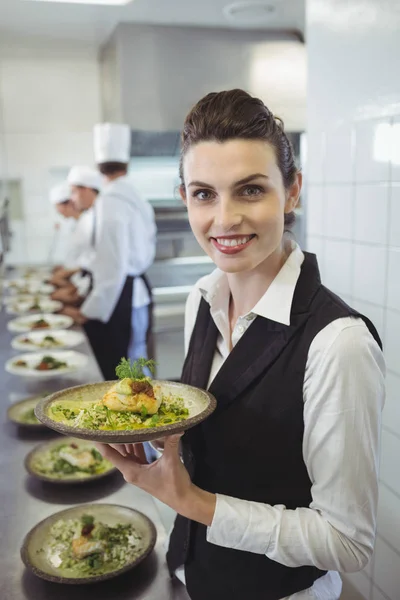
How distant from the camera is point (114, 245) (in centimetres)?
399

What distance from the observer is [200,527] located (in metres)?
1.24

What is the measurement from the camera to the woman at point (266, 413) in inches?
38.9

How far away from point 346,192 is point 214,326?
1.12m

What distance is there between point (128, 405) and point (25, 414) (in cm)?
99

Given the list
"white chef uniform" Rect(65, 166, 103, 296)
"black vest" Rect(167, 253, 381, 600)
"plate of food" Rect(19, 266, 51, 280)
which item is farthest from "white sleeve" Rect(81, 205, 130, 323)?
"black vest" Rect(167, 253, 381, 600)

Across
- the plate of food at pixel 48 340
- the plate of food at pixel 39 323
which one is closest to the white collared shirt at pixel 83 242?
the plate of food at pixel 39 323

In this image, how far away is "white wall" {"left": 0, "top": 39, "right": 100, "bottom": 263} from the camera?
5219 millimetres

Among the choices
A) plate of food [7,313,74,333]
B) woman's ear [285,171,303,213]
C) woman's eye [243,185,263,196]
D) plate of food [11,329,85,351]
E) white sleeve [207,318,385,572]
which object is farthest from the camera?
plate of food [7,313,74,333]

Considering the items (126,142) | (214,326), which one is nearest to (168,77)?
(126,142)

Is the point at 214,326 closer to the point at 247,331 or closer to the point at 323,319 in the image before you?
the point at 247,331

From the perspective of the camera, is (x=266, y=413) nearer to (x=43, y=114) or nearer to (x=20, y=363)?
(x=20, y=363)

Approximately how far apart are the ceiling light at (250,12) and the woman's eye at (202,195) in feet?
11.2

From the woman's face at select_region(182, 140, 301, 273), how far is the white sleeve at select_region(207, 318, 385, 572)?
0.70 ft

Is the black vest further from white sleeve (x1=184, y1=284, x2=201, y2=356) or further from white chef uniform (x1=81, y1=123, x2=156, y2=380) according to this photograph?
white chef uniform (x1=81, y1=123, x2=156, y2=380)
